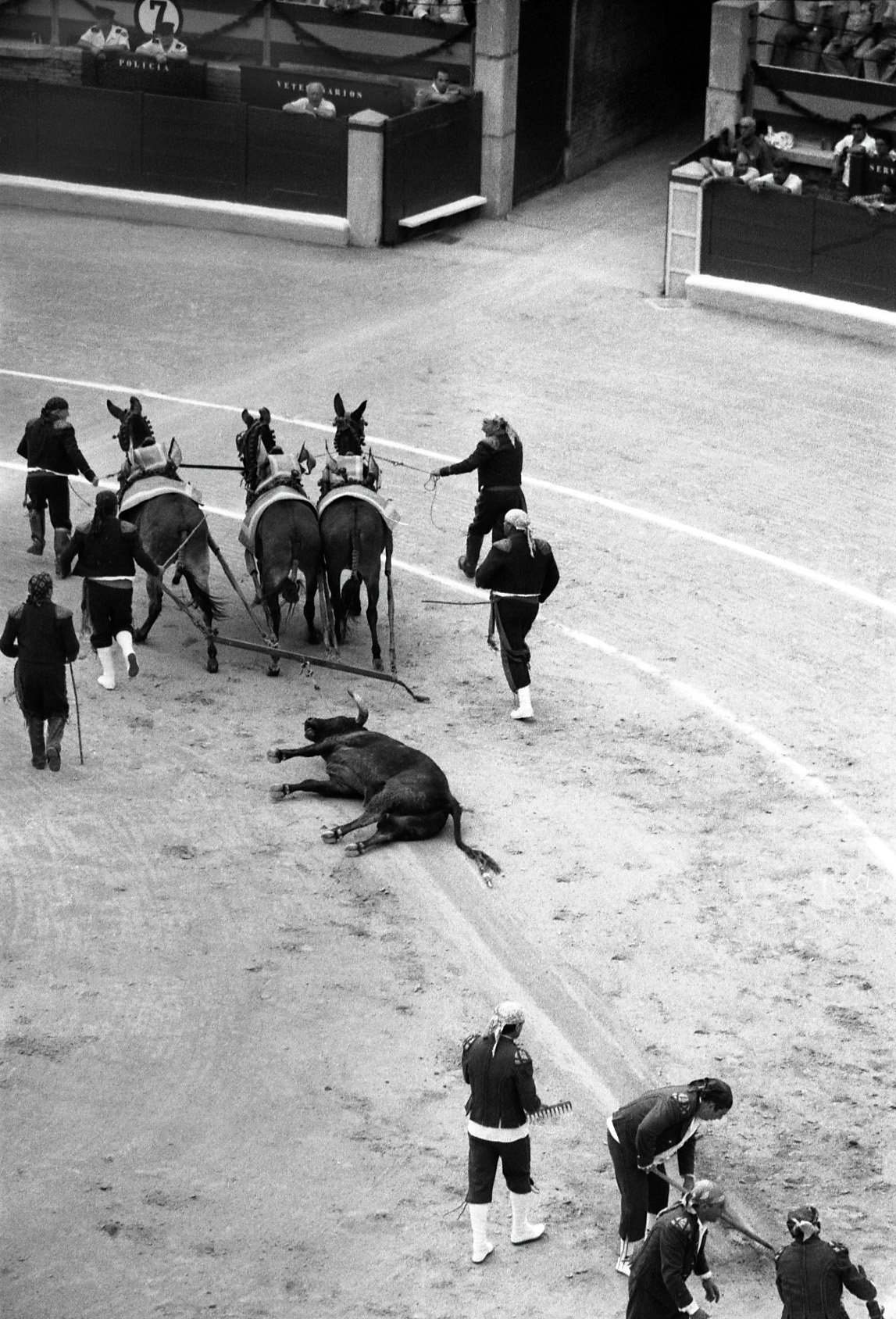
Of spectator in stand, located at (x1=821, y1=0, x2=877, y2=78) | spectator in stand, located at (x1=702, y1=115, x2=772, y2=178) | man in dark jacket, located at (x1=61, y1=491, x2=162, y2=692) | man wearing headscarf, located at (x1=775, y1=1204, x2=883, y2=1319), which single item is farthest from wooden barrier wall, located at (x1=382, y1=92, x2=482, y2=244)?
man wearing headscarf, located at (x1=775, y1=1204, x2=883, y2=1319)

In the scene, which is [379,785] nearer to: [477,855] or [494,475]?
[477,855]

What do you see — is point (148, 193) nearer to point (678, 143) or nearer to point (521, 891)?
point (678, 143)

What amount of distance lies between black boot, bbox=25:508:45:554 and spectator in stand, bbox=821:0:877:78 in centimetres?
1339

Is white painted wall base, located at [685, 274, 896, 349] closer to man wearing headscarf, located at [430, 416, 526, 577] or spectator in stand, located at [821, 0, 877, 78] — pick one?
spectator in stand, located at [821, 0, 877, 78]

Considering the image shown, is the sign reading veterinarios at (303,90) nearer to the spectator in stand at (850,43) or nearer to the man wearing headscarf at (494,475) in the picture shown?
the spectator in stand at (850,43)

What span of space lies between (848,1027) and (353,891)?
10.7 ft

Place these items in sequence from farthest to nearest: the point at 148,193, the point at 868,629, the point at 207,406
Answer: the point at 148,193
the point at 207,406
the point at 868,629

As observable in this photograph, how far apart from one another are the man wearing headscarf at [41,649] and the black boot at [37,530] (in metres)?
3.97

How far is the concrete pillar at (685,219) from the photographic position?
27.3 metres

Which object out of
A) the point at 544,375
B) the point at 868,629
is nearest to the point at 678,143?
the point at 544,375

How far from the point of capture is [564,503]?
21625 millimetres

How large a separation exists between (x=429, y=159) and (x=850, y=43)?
17.6 feet

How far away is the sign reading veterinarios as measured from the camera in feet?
103

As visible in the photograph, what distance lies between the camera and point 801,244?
26.8 metres
